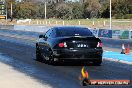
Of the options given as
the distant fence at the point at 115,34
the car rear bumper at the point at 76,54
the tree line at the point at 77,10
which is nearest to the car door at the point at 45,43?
the car rear bumper at the point at 76,54

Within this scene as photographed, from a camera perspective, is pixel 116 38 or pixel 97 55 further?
pixel 116 38

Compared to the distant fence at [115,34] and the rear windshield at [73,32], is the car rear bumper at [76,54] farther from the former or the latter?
the distant fence at [115,34]

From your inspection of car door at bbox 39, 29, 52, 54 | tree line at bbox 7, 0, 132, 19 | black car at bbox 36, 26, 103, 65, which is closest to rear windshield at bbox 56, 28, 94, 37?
black car at bbox 36, 26, 103, 65

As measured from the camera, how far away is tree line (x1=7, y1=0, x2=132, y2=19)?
112m

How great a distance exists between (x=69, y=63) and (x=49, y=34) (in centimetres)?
150

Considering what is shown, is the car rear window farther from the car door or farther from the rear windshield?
the car door

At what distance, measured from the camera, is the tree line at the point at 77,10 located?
112m

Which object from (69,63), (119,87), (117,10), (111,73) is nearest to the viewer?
(119,87)

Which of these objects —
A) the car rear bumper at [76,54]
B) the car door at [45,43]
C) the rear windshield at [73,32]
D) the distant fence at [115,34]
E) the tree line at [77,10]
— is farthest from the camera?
the tree line at [77,10]

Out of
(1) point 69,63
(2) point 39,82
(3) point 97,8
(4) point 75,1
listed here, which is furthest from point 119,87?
(4) point 75,1

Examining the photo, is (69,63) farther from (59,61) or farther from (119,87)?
(119,87)

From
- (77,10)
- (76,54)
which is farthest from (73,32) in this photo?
(77,10)

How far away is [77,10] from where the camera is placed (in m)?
128

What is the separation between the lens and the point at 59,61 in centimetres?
1691
